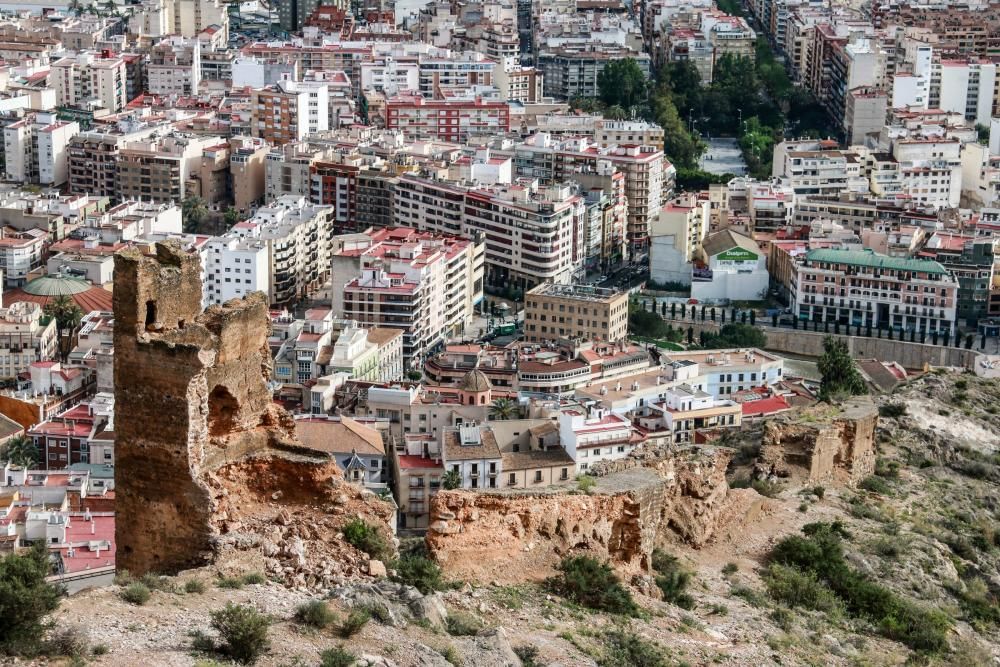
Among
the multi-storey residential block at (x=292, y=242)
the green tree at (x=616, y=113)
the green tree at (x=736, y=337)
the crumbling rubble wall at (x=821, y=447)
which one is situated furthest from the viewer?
the green tree at (x=616, y=113)

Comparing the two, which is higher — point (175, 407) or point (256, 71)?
point (175, 407)

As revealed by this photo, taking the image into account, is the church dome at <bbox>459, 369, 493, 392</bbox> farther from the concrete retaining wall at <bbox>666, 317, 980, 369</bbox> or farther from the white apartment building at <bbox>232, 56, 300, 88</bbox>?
the white apartment building at <bbox>232, 56, 300, 88</bbox>

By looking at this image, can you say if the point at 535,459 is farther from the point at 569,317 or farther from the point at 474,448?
the point at 569,317

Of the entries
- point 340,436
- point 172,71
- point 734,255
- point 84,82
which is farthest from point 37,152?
point 340,436

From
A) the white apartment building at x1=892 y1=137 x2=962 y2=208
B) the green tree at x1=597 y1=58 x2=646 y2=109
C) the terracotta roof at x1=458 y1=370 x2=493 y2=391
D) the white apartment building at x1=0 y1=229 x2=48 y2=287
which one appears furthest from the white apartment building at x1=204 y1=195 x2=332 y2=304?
the green tree at x1=597 y1=58 x2=646 y2=109

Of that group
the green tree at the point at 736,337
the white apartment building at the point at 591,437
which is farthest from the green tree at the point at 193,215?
the white apartment building at the point at 591,437

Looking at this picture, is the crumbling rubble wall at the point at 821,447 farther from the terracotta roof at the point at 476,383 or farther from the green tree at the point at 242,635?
the terracotta roof at the point at 476,383
